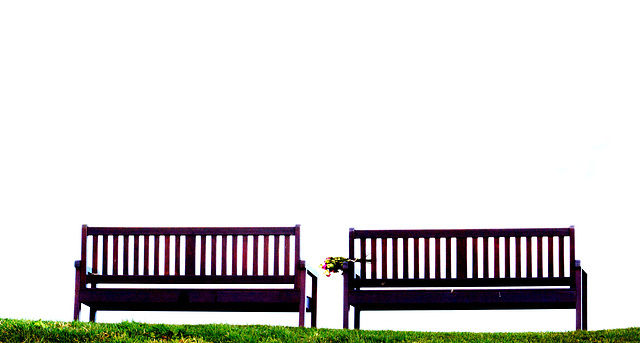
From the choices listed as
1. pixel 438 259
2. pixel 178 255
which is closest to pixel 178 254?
pixel 178 255

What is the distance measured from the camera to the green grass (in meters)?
7.18

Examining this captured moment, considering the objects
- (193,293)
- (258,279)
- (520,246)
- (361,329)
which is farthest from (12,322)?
(520,246)

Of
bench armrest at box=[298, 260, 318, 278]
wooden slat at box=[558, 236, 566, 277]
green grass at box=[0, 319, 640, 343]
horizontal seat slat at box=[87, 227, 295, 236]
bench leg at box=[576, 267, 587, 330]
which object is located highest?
horizontal seat slat at box=[87, 227, 295, 236]

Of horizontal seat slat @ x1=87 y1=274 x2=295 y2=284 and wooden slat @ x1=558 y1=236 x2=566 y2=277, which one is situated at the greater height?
wooden slat @ x1=558 y1=236 x2=566 y2=277

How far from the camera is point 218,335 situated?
7.25m

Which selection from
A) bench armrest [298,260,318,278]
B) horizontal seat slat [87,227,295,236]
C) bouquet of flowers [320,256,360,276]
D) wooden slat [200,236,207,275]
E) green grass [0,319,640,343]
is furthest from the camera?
bouquet of flowers [320,256,360,276]

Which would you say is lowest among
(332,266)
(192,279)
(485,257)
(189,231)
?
(192,279)

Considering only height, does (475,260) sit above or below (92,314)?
above

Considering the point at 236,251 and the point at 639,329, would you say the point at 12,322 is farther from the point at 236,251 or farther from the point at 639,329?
the point at 639,329

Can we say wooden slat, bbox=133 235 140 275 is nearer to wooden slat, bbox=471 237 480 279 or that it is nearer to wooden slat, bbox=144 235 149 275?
wooden slat, bbox=144 235 149 275

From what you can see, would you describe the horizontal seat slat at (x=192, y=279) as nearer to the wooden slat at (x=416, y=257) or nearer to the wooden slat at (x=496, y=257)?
the wooden slat at (x=416, y=257)

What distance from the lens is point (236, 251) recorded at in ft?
26.8

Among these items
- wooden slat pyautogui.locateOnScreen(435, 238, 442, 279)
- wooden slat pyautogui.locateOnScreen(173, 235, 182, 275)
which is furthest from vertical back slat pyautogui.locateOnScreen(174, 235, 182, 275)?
wooden slat pyautogui.locateOnScreen(435, 238, 442, 279)

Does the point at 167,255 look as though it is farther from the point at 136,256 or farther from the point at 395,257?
the point at 395,257
